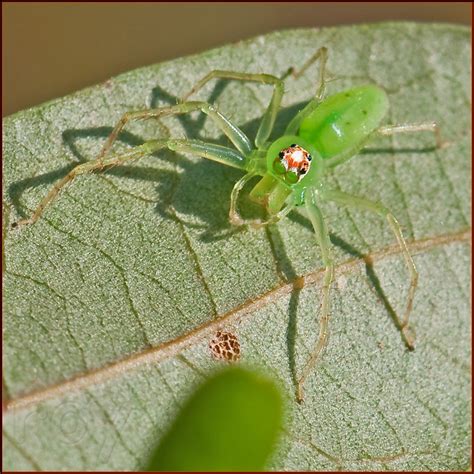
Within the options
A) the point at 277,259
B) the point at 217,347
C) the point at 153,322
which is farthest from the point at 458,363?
the point at 153,322

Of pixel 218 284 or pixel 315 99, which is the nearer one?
pixel 218 284

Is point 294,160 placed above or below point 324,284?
above

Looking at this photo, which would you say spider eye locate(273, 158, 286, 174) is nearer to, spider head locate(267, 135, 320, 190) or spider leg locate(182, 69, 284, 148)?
spider head locate(267, 135, 320, 190)

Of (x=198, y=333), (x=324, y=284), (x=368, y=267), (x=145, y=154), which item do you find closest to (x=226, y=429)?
(x=198, y=333)

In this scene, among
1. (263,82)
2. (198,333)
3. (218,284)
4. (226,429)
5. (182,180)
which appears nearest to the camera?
(226,429)

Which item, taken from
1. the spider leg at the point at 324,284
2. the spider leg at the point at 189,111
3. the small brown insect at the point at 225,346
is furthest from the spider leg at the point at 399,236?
the small brown insect at the point at 225,346

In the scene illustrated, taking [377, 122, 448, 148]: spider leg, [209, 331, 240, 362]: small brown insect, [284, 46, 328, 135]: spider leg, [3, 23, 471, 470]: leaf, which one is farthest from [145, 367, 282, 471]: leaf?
[377, 122, 448, 148]: spider leg

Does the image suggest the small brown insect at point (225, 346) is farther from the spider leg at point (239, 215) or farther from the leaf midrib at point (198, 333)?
the spider leg at point (239, 215)

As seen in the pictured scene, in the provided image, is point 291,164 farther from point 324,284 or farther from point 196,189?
point 324,284
